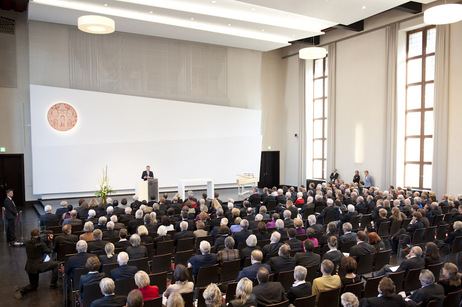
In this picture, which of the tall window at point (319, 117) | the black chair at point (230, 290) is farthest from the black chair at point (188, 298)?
the tall window at point (319, 117)

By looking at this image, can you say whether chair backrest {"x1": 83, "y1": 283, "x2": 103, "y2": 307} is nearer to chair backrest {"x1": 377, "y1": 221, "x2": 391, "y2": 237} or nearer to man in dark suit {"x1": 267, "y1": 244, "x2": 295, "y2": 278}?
man in dark suit {"x1": 267, "y1": 244, "x2": 295, "y2": 278}

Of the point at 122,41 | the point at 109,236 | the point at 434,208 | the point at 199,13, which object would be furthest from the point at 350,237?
the point at 122,41

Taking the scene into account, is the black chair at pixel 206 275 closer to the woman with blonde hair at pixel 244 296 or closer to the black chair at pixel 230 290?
the black chair at pixel 230 290

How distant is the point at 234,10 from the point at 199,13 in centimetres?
141

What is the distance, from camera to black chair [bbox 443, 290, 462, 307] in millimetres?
4367

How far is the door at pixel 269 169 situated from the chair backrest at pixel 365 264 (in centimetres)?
1574

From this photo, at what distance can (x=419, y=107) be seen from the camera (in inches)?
603

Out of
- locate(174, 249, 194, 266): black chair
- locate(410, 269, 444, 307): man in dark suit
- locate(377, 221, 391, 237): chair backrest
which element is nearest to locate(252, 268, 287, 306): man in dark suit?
locate(410, 269, 444, 307): man in dark suit

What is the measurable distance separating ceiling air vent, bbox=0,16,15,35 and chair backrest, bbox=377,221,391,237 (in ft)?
50.1

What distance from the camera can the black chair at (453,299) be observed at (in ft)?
14.3

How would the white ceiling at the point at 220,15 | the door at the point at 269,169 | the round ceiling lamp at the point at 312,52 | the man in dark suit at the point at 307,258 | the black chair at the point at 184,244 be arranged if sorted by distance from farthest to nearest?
the door at the point at 269,169 < the round ceiling lamp at the point at 312,52 < the white ceiling at the point at 220,15 < the black chair at the point at 184,244 < the man in dark suit at the point at 307,258

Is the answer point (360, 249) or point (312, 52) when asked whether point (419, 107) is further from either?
point (360, 249)

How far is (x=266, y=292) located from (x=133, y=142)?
43.7ft

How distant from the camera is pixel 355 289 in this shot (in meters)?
4.61
